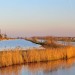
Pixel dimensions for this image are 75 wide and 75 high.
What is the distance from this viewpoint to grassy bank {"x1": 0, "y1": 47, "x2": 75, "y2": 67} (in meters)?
23.6

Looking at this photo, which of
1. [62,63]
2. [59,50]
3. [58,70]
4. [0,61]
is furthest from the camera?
[59,50]

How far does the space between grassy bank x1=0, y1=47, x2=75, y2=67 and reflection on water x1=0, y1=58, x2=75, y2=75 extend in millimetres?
539

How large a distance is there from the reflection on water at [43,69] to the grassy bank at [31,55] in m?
0.54

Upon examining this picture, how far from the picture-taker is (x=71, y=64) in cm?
2769

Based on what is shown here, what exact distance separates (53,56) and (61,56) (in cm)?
155

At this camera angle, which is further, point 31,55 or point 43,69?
point 31,55

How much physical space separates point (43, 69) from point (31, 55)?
2.19 m

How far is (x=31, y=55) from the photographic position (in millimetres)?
26328

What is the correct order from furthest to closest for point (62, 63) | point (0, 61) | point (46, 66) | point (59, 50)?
point (59, 50)
point (62, 63)
point (46, 66)
point (0, 61)

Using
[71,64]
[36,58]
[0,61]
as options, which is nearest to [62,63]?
[71,64]

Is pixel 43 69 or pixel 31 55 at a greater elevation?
pixel 31 55

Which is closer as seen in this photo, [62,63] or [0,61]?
[0,61]

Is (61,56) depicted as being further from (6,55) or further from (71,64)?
(6,55)

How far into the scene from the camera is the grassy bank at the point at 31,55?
23.6 m
